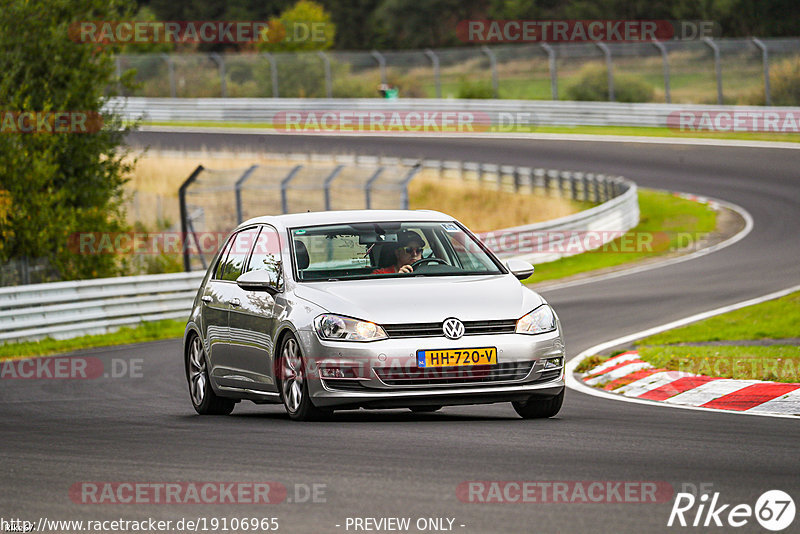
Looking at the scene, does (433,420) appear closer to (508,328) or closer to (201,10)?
(508,328)

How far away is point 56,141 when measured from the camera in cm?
2514

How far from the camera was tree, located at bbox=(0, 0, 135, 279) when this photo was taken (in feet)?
78.6

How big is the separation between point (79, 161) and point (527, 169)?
1424 cm

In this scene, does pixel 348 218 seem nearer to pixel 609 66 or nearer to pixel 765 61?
pixel 765 61

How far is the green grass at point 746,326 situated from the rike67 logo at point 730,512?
347 inches

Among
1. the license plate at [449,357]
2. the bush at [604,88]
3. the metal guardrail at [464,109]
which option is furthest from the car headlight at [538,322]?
the bush at [604,88]

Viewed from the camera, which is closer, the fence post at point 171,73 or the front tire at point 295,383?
the front tire at point 295,383

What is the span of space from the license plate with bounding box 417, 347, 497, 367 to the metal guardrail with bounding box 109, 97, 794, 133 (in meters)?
34.0

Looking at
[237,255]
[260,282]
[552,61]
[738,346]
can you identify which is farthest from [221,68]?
[260,282]

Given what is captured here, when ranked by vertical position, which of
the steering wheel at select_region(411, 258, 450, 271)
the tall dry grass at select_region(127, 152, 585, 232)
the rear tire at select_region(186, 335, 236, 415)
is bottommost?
the tall dry grass at select_region(127, 152, 585, 232)

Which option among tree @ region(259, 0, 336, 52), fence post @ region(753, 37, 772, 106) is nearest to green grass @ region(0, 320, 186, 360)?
fence post @ region(753, 37, 772, 106)

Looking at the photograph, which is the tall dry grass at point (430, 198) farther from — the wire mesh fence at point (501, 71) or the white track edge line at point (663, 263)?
the white track edge line at point (663, 263)

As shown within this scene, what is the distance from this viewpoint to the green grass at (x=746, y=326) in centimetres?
1492

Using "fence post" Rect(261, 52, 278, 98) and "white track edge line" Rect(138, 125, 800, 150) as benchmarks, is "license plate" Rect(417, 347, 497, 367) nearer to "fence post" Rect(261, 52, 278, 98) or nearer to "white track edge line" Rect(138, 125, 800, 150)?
"white track edge line" Rect(138, 125, 800, 150)
